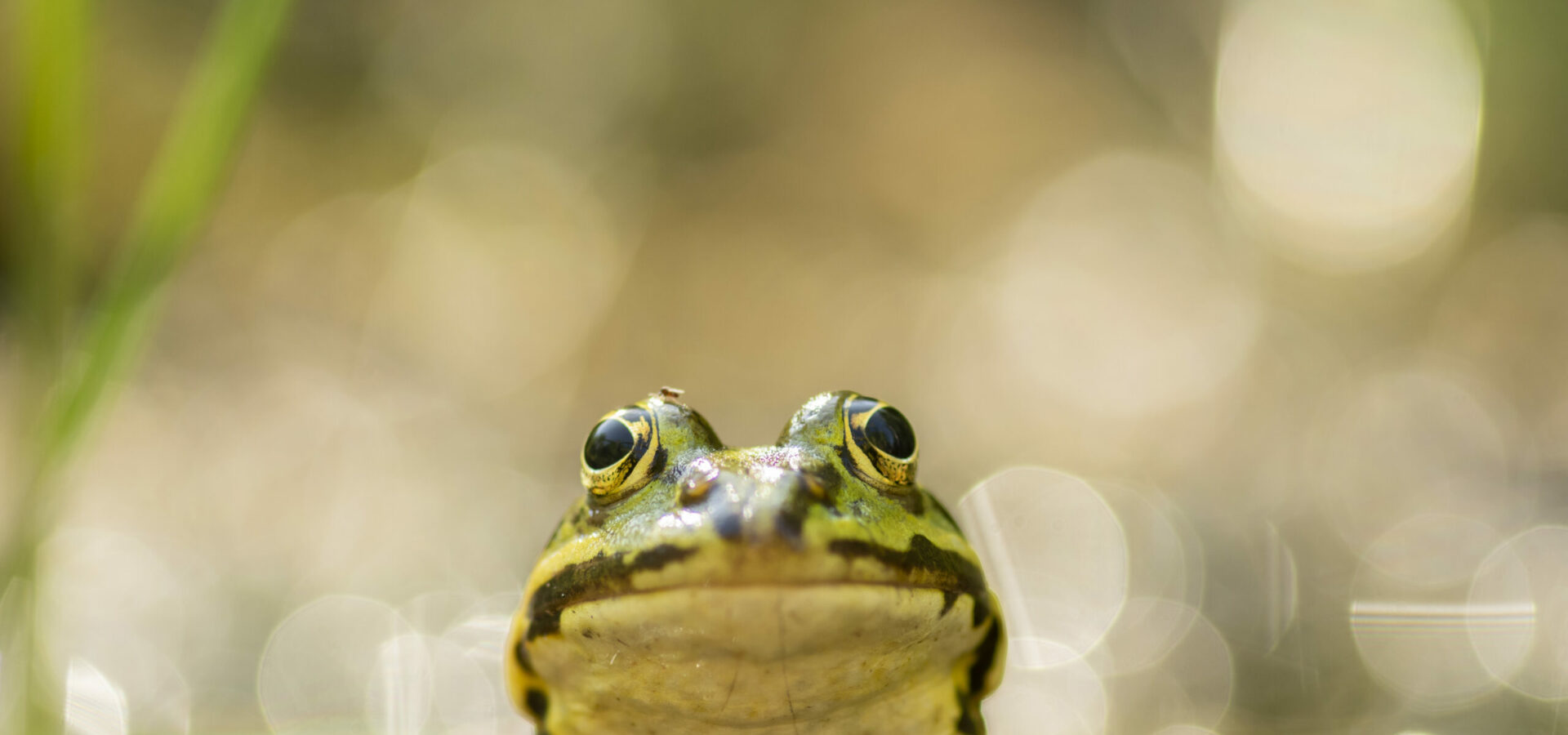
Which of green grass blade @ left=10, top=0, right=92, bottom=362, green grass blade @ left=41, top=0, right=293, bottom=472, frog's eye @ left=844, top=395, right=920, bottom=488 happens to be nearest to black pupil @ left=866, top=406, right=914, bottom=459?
frog's eye @ left=844, top=395, right=920, bottom=488

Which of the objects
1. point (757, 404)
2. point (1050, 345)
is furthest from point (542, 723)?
point (1050, 345)

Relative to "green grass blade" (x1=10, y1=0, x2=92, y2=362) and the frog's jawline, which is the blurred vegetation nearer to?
"green grass blade" (x1=10, y1=0, x2=92, y2=362)

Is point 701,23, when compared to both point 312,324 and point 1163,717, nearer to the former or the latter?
point 312,324

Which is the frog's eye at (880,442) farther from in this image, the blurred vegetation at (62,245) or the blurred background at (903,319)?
the blurred background at (903,319)

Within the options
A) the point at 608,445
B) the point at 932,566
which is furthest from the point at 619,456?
the point at 932,566

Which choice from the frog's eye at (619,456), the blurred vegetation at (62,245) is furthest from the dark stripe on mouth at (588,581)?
the blurred vegetation at (62,245)

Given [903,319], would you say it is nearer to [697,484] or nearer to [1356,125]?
[1356,125]
